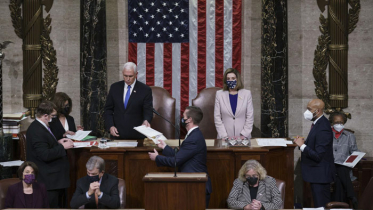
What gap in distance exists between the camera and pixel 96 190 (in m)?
5.71

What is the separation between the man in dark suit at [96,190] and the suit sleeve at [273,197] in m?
1.53

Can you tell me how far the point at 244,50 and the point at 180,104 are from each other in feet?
4.93

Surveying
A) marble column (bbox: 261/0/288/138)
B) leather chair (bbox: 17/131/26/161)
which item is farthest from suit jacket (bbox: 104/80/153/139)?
marble column (bbox: 261/0/288/138)

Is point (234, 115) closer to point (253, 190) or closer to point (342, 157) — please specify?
point (342, 157)

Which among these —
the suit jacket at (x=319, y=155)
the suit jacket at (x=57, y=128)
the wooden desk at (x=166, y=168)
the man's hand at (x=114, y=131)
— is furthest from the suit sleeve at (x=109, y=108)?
the suit jacket at (x=319, y=155)

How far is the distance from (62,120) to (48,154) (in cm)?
127

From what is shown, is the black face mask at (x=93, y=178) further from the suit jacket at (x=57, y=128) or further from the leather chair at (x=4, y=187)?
the suit jacket at (x=57, y=128)

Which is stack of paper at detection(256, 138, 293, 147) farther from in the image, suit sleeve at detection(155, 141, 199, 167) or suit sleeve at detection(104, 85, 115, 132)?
suit sleeve at detection(104, 85, 115, 132)

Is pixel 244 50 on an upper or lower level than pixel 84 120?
upper

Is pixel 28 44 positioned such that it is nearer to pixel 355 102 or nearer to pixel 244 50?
pixel 244 50

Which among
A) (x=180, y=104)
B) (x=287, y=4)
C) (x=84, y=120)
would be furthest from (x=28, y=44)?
(x=287, y=4)

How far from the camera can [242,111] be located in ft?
27.0

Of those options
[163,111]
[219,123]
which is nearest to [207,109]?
[163,111]

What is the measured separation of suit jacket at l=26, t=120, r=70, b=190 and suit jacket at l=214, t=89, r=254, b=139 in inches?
97.1
